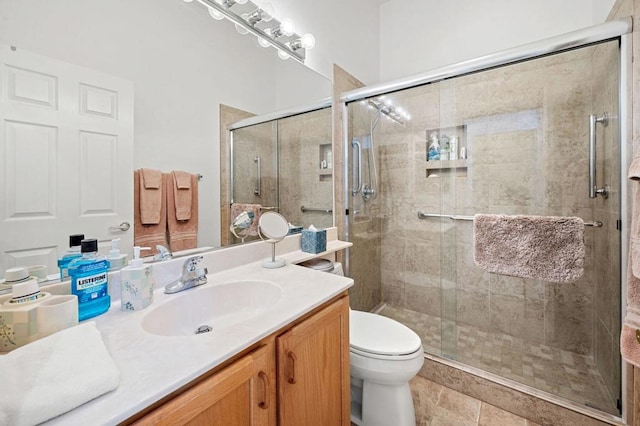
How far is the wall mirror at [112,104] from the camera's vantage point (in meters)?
0.73

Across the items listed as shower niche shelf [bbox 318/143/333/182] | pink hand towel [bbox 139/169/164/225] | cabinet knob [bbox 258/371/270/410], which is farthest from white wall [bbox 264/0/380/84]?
cabinet knob [bbox 258/371/270/410]

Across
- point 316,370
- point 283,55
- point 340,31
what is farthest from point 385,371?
point 340,31

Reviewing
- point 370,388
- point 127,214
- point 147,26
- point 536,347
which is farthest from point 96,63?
point 536,347

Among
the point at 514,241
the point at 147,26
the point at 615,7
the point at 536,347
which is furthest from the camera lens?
the point at 536,347

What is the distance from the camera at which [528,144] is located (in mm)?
1910

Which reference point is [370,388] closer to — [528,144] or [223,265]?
[223,265]

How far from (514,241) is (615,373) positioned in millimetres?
743

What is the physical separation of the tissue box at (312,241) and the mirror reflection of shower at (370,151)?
695 mm

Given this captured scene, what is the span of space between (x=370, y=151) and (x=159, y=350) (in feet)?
6.81

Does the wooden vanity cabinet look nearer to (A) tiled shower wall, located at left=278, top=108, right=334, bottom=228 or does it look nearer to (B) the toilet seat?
(B) the toilet seat

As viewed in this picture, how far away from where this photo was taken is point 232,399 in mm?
585

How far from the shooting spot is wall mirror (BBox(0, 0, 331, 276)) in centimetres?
73

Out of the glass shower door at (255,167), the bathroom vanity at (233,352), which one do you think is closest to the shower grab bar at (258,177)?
the glass shower door at (255,167)

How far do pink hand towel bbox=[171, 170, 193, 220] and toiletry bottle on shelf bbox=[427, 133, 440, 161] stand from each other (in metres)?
1.91
